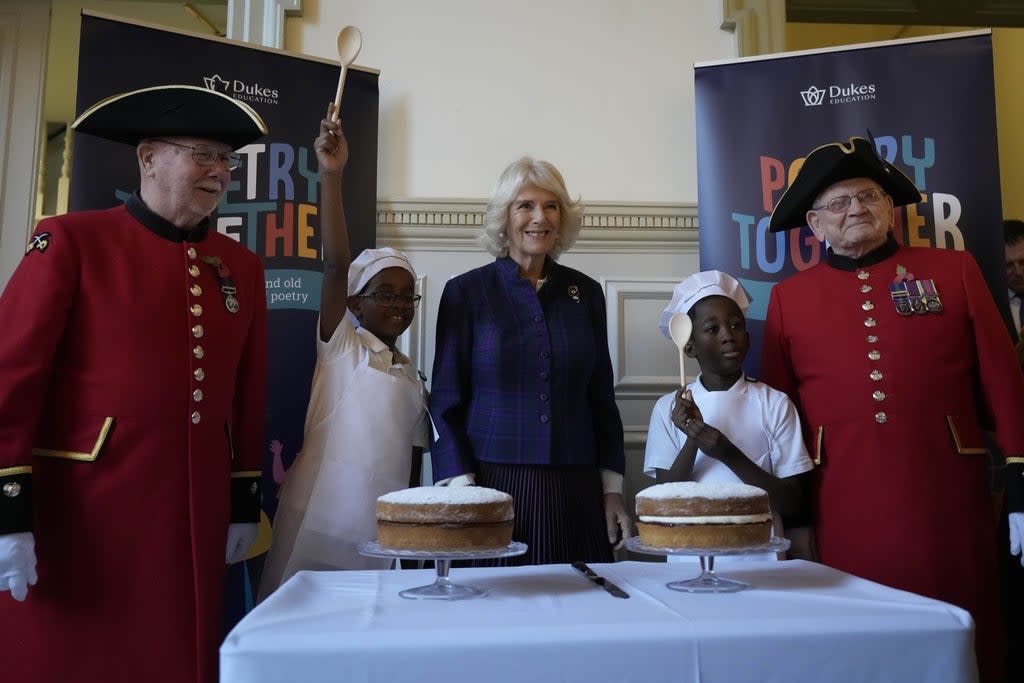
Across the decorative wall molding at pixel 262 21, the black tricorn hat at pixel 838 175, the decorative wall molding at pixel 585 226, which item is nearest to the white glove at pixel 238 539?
the decorative wall molding at pixel 585 226

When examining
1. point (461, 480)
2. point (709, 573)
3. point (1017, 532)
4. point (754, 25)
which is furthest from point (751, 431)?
point (754, 25)

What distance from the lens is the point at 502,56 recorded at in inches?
140

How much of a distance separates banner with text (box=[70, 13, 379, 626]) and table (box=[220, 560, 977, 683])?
1.79 meters

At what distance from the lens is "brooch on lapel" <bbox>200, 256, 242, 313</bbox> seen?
2.01m

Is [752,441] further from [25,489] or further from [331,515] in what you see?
[25,489]

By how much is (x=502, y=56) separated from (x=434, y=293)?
3.30 ft

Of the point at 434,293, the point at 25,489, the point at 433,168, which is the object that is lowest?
the point at 25,489

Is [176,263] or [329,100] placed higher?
[329,100]

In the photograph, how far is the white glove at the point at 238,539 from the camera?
78.4 inches

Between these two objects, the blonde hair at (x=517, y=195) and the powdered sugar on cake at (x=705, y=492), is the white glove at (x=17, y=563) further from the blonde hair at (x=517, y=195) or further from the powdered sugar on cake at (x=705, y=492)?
the blonde hair at (x=517, y=195)

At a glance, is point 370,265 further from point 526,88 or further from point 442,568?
point 526,88

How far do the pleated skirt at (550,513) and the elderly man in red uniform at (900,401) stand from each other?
618mm

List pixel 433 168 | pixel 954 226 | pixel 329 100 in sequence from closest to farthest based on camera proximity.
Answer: pixel 954 226, pixel 329 100, pixel 433 168

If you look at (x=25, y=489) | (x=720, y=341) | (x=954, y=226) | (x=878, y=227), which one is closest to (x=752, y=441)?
(x=720, y=341)
